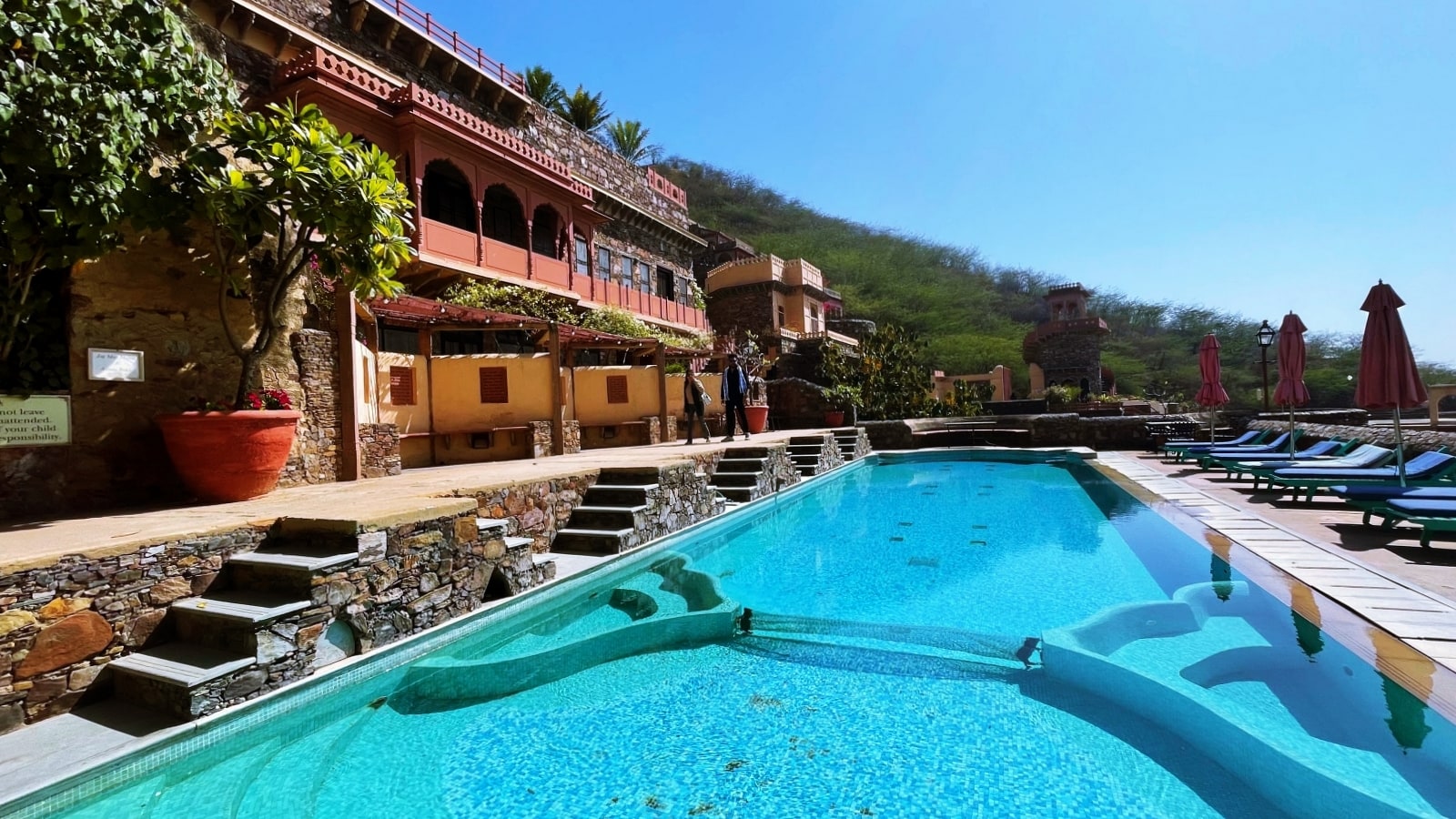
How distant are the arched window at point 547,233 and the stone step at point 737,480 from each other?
10.7m

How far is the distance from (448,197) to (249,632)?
1416 cm

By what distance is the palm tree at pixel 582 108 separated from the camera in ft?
92.4

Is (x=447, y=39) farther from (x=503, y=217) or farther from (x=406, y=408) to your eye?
(x=406, y=408)

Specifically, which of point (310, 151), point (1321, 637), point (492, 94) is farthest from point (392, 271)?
point (492, 94)

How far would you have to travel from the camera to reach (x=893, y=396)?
838 inches

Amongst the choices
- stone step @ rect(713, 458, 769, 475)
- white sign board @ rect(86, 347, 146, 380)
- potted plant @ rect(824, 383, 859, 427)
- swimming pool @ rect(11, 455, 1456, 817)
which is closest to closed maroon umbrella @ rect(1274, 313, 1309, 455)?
swimming pool @ rect(11, 455, 1456, 817)

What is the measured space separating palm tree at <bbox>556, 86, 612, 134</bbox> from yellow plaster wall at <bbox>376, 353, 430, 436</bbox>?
21624mm

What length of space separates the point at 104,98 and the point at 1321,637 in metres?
7.85

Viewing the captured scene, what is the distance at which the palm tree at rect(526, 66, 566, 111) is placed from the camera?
27766 millimetres

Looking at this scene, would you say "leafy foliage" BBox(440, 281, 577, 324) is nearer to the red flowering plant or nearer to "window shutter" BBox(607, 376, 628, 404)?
"window shutter" BBox(607, 376, 628, 404)

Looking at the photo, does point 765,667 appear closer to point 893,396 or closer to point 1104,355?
point 893,396

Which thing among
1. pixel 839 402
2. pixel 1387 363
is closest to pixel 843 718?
pixel 1387 363

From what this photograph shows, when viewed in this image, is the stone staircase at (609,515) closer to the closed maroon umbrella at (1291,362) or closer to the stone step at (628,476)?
the stone step at (628,476)

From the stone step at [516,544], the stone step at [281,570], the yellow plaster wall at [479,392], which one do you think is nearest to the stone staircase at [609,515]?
the stone step at [516,544]
